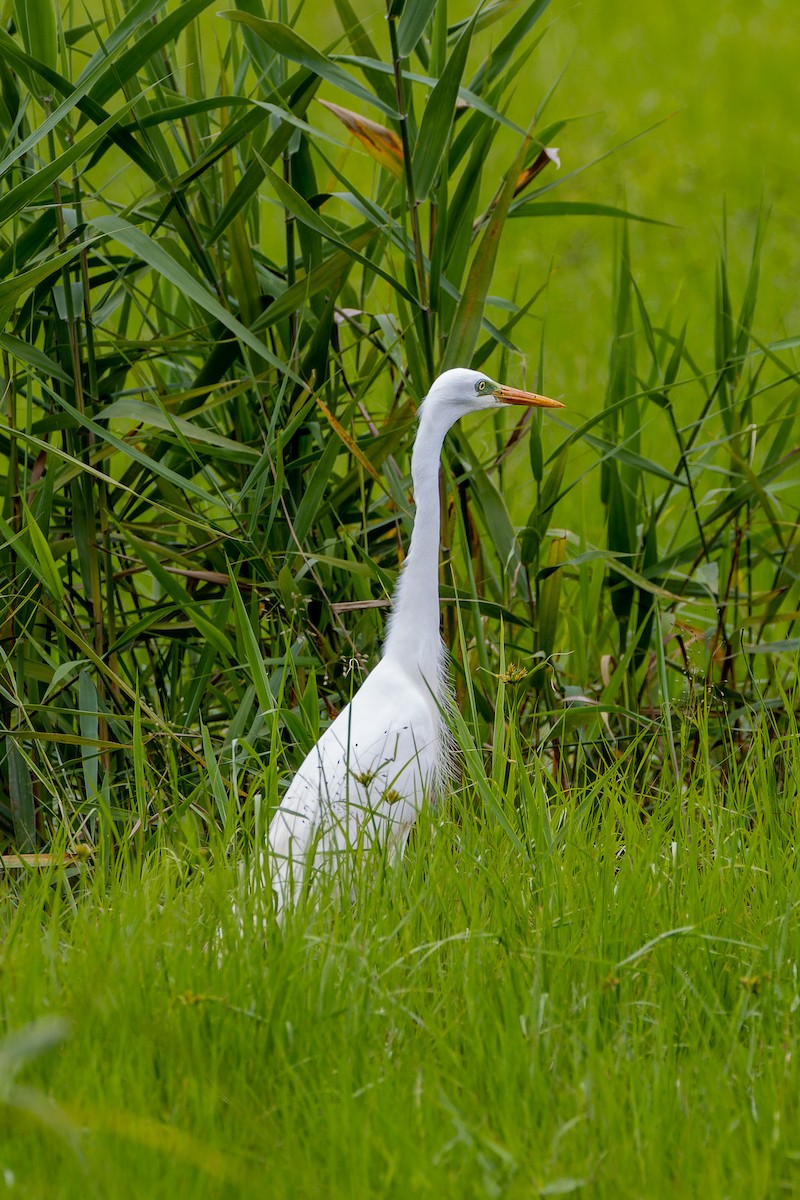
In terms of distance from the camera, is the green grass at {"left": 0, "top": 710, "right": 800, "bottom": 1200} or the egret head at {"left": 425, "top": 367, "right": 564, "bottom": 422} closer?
the green grass at {"left": 0, "top": 710, "right": 800, "bottom": 1200}

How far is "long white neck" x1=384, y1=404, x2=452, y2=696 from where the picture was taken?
9.80 ft

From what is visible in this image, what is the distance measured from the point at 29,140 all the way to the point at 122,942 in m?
1.48

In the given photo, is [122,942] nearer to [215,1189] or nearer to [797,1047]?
[215,1189]

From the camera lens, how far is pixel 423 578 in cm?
303

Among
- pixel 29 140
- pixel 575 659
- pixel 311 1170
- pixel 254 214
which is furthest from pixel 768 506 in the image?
pixel 311 1170

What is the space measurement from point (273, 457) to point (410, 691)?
23.8 inches

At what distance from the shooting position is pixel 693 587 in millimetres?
3574

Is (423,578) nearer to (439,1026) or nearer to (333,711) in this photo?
(333,711)

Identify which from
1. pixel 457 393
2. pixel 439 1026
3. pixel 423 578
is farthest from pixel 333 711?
pixel 439 1026

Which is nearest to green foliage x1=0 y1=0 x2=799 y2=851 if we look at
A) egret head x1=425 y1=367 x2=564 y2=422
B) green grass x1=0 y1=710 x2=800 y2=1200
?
egret head x1=425 y1=367 x2=564 y2=422

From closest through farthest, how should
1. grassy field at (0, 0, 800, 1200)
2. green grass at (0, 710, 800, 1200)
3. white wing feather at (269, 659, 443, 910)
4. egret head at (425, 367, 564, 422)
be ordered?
green grass at (0, 710, 800, 1200), grassy field at (0, 0, 800, 1200), white wing feather at (269, 659, 443, 910), egret head at (425, 367, 564, 422)

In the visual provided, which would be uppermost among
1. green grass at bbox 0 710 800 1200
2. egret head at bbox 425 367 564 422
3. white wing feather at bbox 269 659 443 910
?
egret head at bbox 425 367 564 422

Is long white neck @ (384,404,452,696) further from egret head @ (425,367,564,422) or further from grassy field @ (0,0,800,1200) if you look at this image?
grassy field @ (0,0,800,1200)

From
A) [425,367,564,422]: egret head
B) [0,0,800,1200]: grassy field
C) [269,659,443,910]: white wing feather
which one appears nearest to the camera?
[0,0,800,1200]: grassy field
